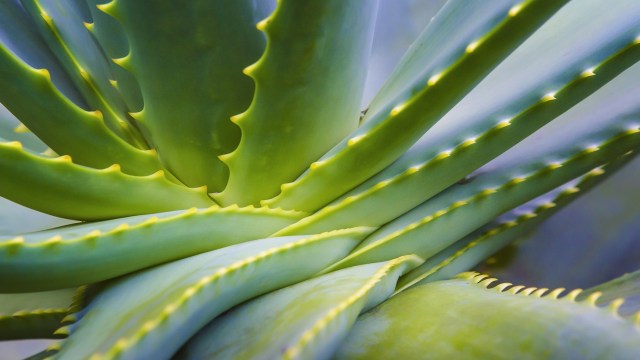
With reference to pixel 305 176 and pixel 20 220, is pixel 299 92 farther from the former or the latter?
pixel 20 220

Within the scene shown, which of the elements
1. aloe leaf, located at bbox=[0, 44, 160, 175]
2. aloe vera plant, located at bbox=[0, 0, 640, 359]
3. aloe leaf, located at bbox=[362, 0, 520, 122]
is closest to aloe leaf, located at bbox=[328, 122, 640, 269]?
aloe vera plant, located at bbox=[0, 0, 640, 359]

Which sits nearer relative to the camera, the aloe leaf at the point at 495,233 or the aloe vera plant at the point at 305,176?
the aloe vera plant at the point at 305,176

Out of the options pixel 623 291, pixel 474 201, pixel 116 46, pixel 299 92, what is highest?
pixel 116 46

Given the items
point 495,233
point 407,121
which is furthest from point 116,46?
point 495,233

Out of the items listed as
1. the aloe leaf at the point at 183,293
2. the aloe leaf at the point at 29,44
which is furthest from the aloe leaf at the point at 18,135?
the aloe leaf at the point at 183,293

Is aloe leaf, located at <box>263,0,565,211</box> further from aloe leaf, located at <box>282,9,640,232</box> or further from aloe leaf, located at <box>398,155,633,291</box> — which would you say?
aloe leaf, located at <box>398,155,633,291</box>

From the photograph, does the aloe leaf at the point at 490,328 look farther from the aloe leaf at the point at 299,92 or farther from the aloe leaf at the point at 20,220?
the aloe leaf at the point at 20,220
